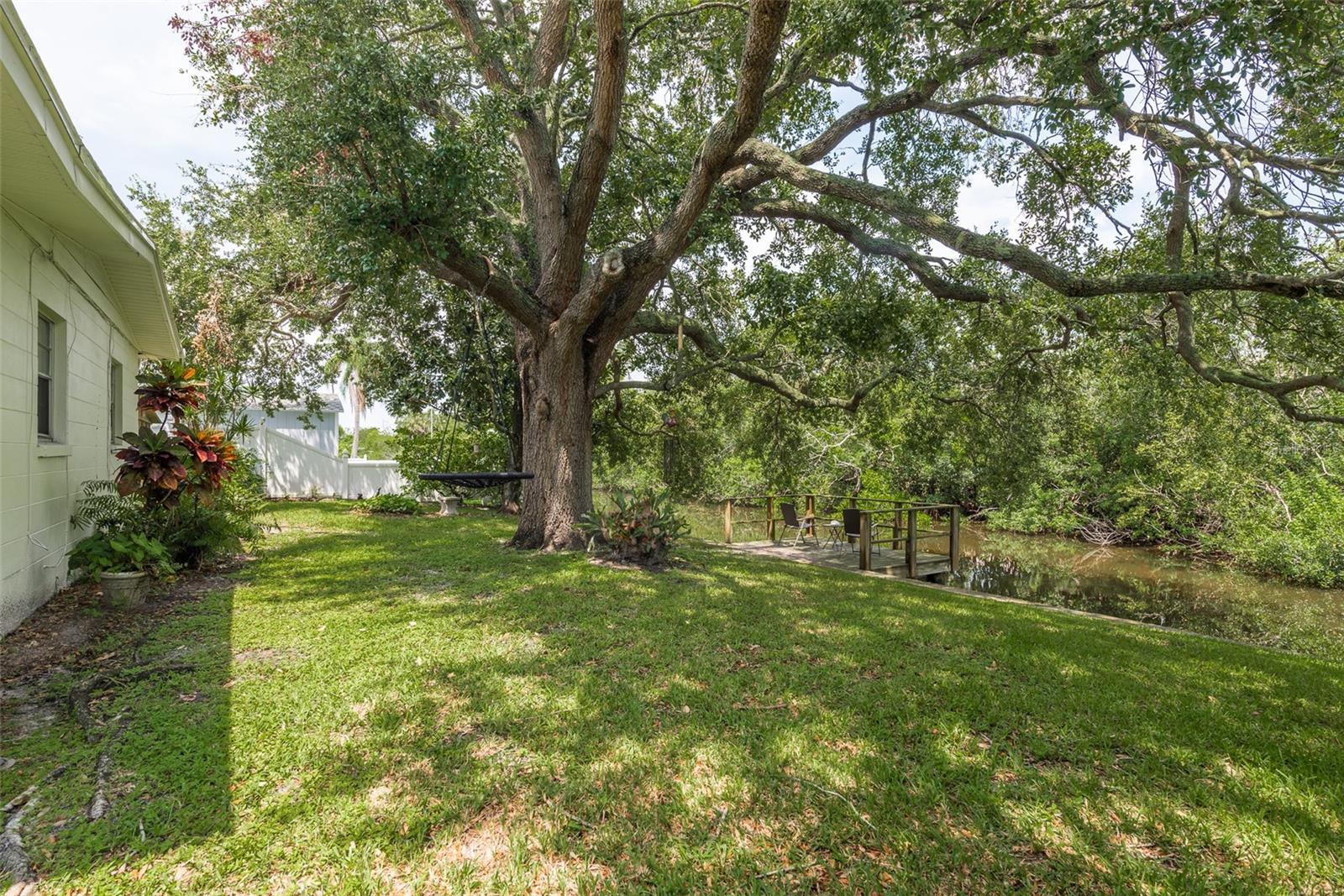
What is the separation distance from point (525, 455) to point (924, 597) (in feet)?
17.4

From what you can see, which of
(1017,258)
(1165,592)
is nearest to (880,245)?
(1017,258)

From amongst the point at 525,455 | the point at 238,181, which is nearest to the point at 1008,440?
the point at 525,455

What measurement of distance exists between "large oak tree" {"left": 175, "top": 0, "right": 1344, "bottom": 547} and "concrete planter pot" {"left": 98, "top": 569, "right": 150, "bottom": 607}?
3.17 meters

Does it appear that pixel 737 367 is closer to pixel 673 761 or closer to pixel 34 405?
pixel 673 761

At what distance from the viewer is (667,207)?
8.09 meters

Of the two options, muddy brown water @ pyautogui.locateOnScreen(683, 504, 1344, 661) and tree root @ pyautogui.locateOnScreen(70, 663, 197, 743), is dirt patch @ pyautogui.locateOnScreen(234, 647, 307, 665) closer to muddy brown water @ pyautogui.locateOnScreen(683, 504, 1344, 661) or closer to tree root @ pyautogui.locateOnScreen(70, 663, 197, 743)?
tree root @ pyautogui.locateOnScreen(70, 663, 197, 743)

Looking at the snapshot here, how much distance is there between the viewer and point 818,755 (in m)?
2.75

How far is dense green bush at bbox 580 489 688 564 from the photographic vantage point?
276 inches

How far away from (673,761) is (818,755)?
687 millimetres

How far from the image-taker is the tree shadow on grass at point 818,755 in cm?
210

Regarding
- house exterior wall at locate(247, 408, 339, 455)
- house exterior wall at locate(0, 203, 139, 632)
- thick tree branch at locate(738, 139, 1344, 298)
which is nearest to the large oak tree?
thick tree branch at locate(738, 139, 1344, 298)

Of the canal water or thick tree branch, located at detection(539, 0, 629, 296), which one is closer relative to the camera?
thick tree branch, located at detection(539, 0, 629, 296)

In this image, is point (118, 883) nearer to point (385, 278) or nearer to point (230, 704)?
point (230, 704)

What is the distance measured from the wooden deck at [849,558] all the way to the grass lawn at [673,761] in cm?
445
